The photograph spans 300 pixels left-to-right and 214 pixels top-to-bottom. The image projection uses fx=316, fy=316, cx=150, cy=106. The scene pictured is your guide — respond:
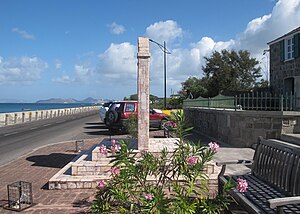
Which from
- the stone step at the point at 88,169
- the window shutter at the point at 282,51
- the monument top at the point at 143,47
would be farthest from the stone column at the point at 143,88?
the window shutter at the point at 282,51

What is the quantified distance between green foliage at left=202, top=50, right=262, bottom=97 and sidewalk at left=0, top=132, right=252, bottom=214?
84.9 feet

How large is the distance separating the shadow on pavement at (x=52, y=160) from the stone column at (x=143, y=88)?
9.39 ft

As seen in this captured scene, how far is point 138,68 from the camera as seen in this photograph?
24.3 feet

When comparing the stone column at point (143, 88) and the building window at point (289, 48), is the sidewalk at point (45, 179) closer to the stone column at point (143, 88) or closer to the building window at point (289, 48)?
the stone column at point (143, 88)

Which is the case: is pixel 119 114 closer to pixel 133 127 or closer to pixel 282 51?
pixel 133 127

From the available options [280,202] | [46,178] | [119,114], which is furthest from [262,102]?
[280,202]

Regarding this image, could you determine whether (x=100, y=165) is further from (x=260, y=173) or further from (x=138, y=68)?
(x=260, y=173)

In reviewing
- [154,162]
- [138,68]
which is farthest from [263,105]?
[154,162]

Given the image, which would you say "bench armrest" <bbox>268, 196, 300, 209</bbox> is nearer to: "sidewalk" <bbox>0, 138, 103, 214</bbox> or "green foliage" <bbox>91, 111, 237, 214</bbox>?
"green foliage" <bbox>91, 111, 237, 214</bbox>

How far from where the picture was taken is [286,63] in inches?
760

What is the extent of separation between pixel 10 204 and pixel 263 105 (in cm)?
879

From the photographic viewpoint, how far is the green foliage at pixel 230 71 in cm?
3622

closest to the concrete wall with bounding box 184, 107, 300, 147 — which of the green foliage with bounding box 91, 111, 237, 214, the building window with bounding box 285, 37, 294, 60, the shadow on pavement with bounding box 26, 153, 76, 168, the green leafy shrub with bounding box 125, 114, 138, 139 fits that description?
the green leafy shrub with bounding box 125, 114, 138, 139

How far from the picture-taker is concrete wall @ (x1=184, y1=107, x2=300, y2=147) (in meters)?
10.7
